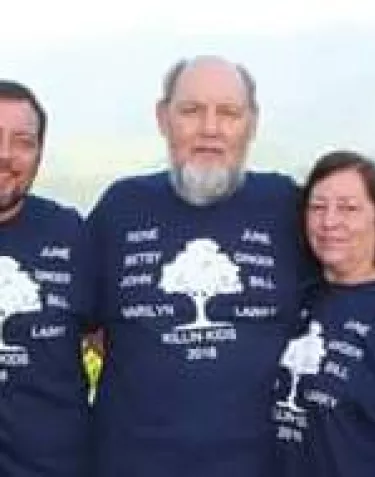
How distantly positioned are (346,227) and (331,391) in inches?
22.4

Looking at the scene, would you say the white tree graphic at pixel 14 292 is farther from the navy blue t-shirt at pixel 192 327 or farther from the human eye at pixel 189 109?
the human eye at pixel 189 109

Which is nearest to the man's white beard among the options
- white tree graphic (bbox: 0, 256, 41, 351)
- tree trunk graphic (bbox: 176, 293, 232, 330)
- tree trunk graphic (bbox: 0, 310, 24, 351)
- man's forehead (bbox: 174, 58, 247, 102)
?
man's forehead (bbox: 174, 58, 247, 102)

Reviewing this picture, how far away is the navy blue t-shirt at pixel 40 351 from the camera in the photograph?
4895 millimetres

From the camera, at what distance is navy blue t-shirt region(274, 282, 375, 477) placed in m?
4.70

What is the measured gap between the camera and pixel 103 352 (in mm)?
5172

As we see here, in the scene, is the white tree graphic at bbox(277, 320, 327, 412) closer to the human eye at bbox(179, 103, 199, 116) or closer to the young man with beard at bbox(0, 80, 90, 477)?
the young man with beard at bbox(0, 80, 90, 477)

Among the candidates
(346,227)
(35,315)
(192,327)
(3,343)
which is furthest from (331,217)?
(3,343)

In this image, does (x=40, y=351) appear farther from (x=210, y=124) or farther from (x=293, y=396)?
(x=210, y=124)

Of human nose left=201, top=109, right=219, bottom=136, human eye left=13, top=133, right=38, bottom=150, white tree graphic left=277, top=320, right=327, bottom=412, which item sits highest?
human nose left=201, top=109, right=219, bottom=136

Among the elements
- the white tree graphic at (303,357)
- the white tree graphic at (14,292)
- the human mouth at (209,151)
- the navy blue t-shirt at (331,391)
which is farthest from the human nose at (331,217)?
the white tree graphic at (14,292)

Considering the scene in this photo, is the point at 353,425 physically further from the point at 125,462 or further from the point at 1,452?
the point at 1,452

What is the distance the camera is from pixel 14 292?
16.3 ft

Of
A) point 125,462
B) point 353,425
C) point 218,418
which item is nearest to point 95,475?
point 125,462

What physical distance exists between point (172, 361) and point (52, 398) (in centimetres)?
41
